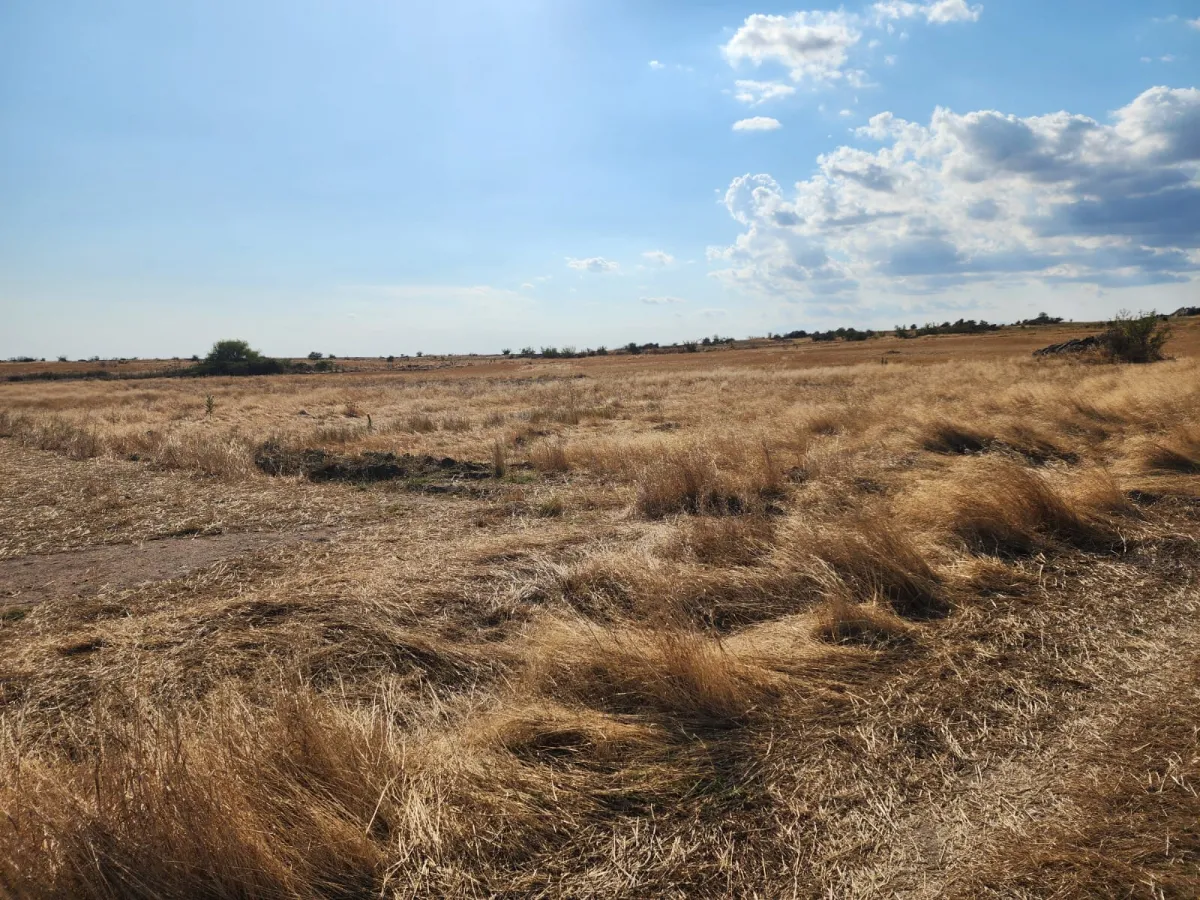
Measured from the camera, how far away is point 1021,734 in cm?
332

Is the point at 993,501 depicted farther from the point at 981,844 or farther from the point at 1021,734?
the point at 981,844

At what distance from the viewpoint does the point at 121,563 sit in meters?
7.12

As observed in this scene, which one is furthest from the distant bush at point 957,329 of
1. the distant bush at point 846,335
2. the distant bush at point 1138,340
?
the distant bush at point 1138,340

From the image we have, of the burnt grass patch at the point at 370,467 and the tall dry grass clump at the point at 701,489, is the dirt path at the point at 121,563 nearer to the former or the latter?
the burnt grass patch at the point at 370,467

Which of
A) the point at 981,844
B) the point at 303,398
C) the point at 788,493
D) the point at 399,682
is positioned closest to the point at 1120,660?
the point at 981,844

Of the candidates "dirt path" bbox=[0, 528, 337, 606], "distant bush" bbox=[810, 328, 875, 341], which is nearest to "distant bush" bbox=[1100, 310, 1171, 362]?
"dirt path" bbox=[0, 528, 337, 606]

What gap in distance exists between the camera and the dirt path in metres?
6.37

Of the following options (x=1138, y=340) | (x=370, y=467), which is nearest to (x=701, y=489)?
(x=370, y=467)

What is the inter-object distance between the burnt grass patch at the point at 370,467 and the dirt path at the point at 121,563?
3.50 m

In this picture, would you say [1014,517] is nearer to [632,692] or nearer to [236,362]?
[632,692]

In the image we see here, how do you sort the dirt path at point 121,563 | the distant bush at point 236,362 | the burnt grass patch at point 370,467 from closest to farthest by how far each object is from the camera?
1. the dirt path at point 121,563
2. the burnt grass patch at point 370,467
3. the distant bush at point 236,362

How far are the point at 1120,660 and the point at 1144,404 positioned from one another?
10.8m

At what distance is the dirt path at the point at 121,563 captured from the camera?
637cm

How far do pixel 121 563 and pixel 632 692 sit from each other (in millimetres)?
6021
